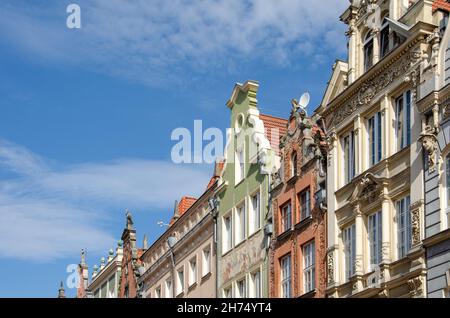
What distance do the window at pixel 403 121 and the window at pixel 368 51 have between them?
278 cm

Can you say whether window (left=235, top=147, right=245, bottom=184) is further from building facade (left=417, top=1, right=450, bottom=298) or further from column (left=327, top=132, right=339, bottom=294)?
building facade (left=417, top=1, right=450, bottom=298)

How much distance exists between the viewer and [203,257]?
149ft

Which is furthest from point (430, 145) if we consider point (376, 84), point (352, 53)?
point (352, 53)

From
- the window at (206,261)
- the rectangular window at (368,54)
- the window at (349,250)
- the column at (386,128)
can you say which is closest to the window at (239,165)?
the window at (206,261)

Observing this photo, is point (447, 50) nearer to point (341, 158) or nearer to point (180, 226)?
point (341, 158)

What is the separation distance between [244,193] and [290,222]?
4756 millimetres

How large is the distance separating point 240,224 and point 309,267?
6.76 meters

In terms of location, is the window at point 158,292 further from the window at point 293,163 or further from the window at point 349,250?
the window at point 349,250

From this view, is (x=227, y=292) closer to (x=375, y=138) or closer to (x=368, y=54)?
(x=375, y=138)

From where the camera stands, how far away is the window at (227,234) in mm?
42688

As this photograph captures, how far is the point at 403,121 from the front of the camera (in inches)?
1224

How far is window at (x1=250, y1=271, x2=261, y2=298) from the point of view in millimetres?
39406

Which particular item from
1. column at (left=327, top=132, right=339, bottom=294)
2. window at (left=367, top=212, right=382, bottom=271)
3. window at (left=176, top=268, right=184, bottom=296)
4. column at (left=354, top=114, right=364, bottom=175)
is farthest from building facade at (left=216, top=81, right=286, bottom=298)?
→ window at (left=367, top=212, right=382, bottom=271)
